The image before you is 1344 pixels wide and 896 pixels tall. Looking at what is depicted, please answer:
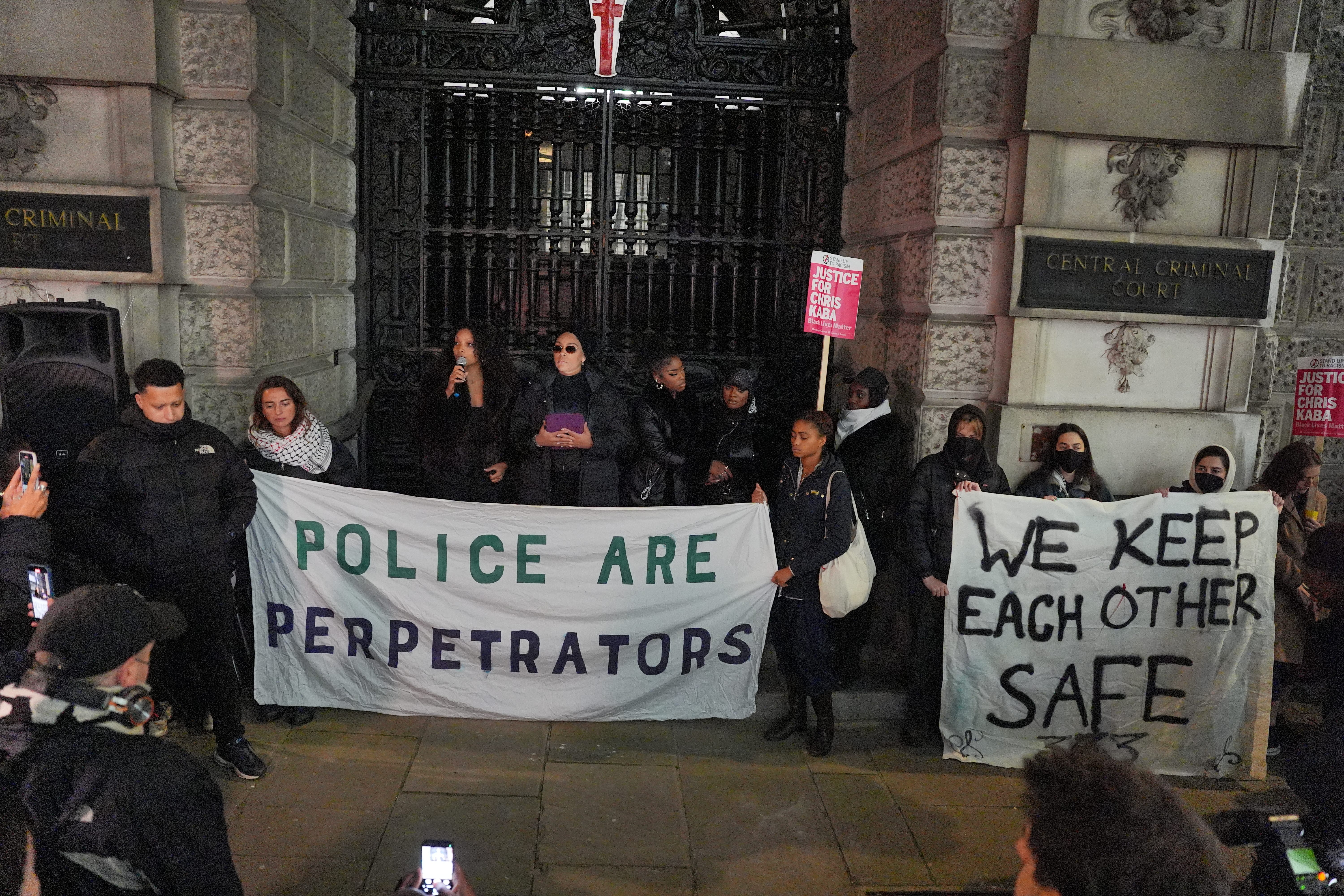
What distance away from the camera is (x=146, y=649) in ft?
8.53

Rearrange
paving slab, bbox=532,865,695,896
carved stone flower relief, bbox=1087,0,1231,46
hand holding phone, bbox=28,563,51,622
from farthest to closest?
carved stone flower relief, bbox=1087,0,1231,46 < paving slab, bbox=532,865,695,896 < hand holding phone, bbox=28,563,51,622

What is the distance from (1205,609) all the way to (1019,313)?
1978 millimetres

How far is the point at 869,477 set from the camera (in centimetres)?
634

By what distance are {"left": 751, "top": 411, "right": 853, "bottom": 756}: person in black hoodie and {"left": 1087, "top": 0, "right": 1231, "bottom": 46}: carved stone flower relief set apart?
2.97 m

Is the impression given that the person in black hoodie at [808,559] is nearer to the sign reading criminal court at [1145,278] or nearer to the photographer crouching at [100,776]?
the sign reading criminal court at [1145,278]

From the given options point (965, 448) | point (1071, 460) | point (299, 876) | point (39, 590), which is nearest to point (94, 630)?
point (39, 590)

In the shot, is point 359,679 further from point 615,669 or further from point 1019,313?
point 1019,313

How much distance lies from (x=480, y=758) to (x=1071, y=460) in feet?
12.1

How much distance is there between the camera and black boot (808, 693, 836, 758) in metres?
5.55

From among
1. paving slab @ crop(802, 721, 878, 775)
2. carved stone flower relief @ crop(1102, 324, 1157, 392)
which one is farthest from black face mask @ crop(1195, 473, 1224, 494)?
paving slab @ crop(802, 721, 878, 775)

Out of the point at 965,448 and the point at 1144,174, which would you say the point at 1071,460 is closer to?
the point at 965,448

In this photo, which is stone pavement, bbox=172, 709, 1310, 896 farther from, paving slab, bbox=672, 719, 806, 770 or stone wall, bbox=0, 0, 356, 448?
stone wall, bbox=0, 0, 356, 448

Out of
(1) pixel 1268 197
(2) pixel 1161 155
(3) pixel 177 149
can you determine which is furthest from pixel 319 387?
(1) pixel 1268 197

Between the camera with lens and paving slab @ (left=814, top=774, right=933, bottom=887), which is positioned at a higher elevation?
the camera with lens
